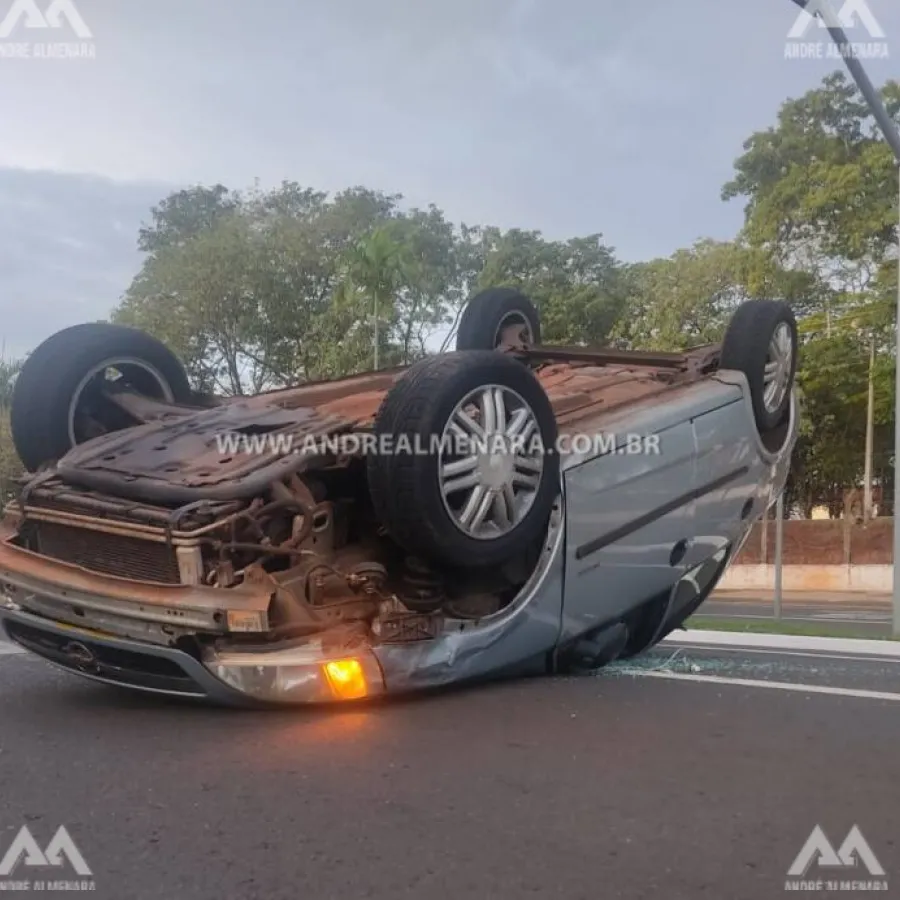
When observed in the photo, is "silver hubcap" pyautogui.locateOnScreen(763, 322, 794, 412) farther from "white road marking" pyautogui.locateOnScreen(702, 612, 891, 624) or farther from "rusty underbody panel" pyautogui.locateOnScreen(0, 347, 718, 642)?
"white road marking" pyautogui.locateOnScreen(702, 612, 891, 624)

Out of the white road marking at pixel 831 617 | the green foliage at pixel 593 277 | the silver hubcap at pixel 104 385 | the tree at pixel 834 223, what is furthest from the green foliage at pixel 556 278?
the silver hubcap at pixel 104 385

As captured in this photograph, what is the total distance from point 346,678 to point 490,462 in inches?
42.5

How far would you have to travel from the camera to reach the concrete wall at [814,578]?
90.8 ft

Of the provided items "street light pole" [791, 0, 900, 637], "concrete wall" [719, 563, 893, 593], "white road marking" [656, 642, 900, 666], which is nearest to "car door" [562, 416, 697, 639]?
"white road marking" [656, 642, 900, 666]

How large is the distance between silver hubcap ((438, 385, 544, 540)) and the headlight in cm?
72

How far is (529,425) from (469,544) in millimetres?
635

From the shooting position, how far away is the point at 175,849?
10.1 feet

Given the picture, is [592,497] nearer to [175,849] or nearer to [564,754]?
[564,754]

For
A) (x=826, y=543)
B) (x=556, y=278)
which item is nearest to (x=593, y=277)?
(x=556, y=278)

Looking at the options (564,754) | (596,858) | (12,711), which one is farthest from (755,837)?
(12,711)

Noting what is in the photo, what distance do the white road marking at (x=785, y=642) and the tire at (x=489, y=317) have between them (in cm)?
264

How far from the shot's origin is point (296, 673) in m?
4.48

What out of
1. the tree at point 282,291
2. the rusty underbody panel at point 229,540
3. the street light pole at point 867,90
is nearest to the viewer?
the rusty underbody panel at point 229,540

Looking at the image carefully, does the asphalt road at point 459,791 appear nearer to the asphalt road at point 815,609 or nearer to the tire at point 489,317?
the tire at point 489,317
